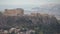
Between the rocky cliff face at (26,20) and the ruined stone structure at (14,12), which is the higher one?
the ruined stone structure at (14,12)

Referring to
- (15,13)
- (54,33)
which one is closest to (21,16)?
(15,13)

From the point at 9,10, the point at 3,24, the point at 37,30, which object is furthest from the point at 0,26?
the point at 37,30

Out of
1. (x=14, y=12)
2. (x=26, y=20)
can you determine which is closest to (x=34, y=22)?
(x=26, y=20)

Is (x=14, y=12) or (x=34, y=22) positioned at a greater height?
(x=14, y=12)

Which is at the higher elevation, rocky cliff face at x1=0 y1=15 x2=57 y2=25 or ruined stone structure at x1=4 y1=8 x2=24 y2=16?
ruined stone structure at x1=4 y1=8 x2=24 y2=16

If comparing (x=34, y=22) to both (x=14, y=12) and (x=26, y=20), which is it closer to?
(x=26, y=20)

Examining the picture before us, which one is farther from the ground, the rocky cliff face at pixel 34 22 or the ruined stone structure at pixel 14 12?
the ruined stone structure at pixel 14 12

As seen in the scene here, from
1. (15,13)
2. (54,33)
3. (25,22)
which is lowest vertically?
(54,33)

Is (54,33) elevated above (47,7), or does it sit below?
below

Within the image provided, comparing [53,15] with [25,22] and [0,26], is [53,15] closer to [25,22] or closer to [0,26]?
[25,22]

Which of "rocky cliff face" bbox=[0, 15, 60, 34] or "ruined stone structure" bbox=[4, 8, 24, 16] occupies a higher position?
"ruined stone structure" bbox=[4, 8, 24, 16]
